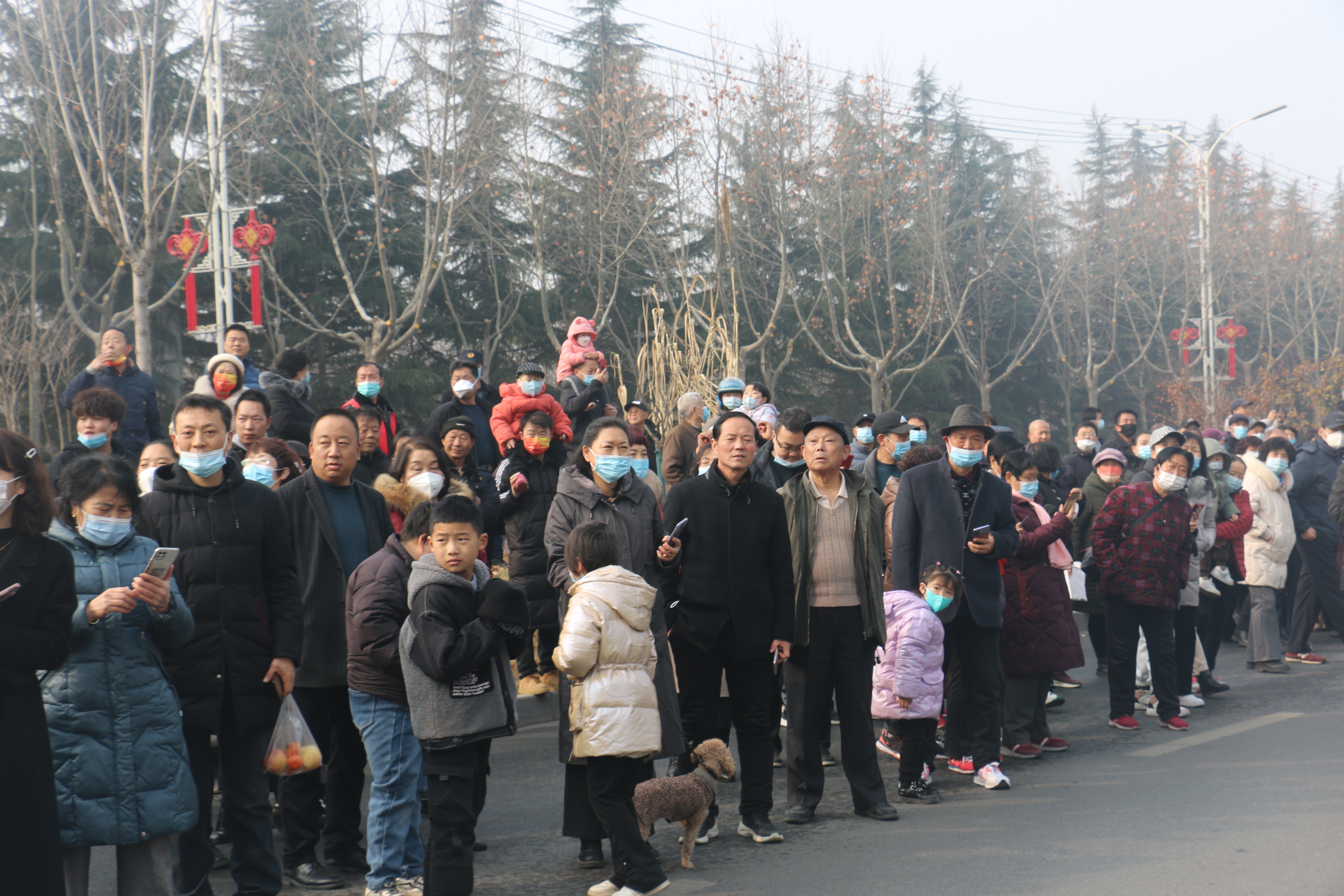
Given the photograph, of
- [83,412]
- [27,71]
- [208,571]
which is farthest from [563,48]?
[208,571]

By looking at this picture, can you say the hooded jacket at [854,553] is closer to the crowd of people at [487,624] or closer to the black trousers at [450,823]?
the crowd of people at [487,624]

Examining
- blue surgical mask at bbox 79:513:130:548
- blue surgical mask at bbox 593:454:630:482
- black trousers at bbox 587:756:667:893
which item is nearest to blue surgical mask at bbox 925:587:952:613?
blue surgical mask at bbox 593:454:630:482

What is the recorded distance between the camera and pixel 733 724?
6316 millimetres

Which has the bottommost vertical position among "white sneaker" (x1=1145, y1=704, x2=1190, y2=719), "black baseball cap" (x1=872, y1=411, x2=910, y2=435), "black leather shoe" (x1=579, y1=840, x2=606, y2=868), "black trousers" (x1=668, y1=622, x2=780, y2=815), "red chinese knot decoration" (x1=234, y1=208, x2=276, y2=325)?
"white sneaker" (x1=1145, y1=704, x2=1190, y2=719)

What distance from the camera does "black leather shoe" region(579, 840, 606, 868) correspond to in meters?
5.49

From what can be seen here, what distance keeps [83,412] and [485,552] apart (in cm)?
289

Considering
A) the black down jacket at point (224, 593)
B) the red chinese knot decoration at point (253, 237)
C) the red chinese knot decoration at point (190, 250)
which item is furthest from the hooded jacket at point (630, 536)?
the red chinese knot decoration at point (253, 237)

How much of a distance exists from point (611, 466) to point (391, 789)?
1.93 metres

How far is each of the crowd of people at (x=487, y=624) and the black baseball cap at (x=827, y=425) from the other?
0.03 metres

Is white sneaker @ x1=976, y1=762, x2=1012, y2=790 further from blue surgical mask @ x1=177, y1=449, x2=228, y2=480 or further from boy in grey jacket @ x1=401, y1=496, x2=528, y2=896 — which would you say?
blue surgical mask @ x1=177, y1=449, x2=228, y2=480

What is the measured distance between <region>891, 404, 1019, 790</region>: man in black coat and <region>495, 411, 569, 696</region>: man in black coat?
254cm

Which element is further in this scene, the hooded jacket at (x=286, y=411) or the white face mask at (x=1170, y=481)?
the hooded jacket at (x=286, y=411)

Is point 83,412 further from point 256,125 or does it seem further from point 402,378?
point 402,378

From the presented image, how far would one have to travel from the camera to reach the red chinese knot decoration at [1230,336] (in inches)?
1222
